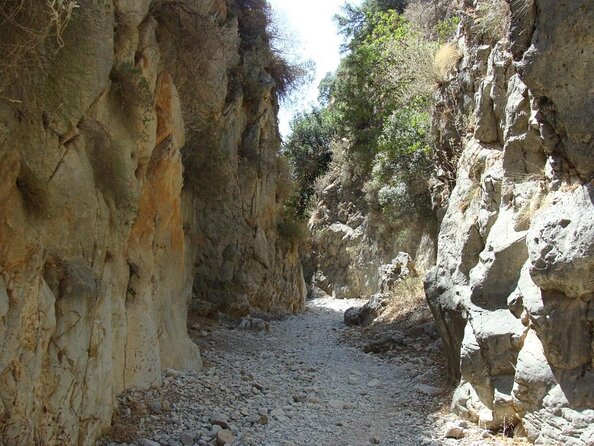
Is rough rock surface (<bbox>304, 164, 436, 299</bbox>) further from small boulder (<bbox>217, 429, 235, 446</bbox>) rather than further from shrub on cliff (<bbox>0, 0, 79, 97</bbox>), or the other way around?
shrub on cliff (<bbox>0, 0, 79, 97</bbox>)

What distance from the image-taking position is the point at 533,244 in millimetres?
5781

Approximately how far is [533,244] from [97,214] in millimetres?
4565

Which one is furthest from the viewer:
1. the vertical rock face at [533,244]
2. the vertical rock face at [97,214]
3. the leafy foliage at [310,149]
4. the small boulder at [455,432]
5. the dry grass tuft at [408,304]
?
the leafy foliage at [310,149]

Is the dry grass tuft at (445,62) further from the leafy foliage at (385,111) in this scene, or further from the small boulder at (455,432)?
the small boulder at (455,432)

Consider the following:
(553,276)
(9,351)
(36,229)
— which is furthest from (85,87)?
(553,276)

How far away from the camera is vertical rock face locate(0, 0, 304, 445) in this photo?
14.8 ft

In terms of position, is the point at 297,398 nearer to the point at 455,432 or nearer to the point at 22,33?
the point at 455,432

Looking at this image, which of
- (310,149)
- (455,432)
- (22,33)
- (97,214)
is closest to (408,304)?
(455,432)

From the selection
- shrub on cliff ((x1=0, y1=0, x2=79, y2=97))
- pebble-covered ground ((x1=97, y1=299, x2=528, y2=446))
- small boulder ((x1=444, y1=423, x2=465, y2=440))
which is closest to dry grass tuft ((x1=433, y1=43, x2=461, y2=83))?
pebble-covered ground ((x1=97, y1=299, x2=528, y2=446))

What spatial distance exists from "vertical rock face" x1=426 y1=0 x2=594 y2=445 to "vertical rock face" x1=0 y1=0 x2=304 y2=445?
4.19 meters

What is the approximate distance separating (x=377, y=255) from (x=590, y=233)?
1744 centimetres

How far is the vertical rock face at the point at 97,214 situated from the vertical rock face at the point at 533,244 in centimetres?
→ 419

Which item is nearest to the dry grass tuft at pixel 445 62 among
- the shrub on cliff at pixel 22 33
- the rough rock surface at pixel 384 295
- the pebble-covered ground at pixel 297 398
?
the pebble-covered ground at pixel 297 398

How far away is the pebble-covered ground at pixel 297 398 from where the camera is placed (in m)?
6.21
